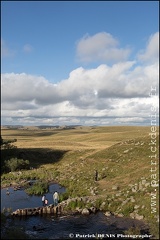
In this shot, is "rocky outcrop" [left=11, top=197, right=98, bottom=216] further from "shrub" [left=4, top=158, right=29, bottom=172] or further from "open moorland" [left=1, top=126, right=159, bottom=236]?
"shrub" [left=4, top=158, right=29, bottom=172]

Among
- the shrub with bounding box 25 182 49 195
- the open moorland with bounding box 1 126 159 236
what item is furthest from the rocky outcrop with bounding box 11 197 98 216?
the shrub with bounding box 25 182 49 195

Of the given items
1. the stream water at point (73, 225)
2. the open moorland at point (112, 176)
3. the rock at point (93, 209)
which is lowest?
the stream water at point (73, 225)

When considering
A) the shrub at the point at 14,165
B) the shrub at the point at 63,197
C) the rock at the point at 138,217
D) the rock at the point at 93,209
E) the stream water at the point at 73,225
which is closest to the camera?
the stream water at the point at 73,225

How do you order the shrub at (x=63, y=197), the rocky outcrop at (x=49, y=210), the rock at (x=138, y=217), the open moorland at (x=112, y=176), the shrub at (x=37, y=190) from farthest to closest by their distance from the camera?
the shrub at (x=37, y=190) → the shrub at (x=63, y=197) → the open moorland at (x=112, y=176) → the rocky outcrop at (x=49, y=210) → the rock at (x=138, y=217)

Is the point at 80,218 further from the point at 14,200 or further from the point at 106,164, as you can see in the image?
the point at 106,164

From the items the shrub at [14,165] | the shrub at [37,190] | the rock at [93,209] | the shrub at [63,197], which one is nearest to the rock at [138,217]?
the rock at [93,209]

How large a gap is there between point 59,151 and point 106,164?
24543 mm

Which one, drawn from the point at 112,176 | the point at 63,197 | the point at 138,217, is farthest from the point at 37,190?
the point at 138,217

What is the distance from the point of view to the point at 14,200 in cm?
3288

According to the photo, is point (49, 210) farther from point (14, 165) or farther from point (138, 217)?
point (14, 165)

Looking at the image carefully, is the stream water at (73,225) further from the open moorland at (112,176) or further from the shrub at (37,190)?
the shrub at (37,190)

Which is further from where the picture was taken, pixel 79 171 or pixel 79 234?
pixel 79 171

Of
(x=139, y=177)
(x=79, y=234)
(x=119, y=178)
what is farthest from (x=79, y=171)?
(x=79, y=234)

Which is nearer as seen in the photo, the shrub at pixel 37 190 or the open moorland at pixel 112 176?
the open moorland at pixel 112 176
